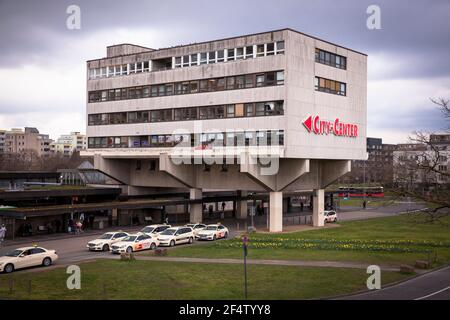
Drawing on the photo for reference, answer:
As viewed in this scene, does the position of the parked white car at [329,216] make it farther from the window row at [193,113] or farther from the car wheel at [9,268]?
the car wheel at [9,268]

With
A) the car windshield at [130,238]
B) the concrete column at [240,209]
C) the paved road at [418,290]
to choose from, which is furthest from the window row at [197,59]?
the paved road at [418,290]

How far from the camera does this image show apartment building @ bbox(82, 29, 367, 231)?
55344 mm

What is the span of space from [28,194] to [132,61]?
21.4 m

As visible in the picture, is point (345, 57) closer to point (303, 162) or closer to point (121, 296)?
point (303, 162)

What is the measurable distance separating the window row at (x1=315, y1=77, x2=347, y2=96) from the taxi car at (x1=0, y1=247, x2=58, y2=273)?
112 feet

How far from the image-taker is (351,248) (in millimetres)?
43438

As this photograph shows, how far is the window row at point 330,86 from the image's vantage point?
193 feet

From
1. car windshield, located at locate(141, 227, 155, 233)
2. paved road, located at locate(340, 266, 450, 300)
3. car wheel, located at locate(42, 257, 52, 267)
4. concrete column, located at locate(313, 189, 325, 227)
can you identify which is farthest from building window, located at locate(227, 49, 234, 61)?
paved road, located at locate(340, 266, 450, 300)

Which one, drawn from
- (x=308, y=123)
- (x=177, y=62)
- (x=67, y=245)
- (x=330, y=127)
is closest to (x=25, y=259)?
(x=67, y=245)

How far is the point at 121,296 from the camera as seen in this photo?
25.4 m

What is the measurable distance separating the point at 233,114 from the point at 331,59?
42.7ft

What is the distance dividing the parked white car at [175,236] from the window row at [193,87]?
16708mm

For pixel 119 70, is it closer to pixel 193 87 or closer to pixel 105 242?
pixel 193 87
